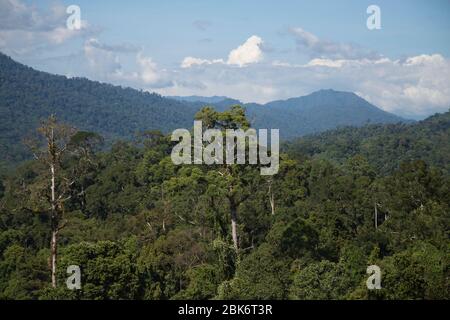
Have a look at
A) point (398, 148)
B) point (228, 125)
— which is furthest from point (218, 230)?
point (398, 148)

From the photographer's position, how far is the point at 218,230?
68.8 feet

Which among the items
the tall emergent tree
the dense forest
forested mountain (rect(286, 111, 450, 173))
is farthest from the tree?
forested mountain (rect(286, 111, 450, 173))

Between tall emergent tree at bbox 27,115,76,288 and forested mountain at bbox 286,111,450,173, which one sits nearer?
tall emergent tree at bbox 27,115,76,288

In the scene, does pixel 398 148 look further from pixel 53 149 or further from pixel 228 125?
pixel 53 149

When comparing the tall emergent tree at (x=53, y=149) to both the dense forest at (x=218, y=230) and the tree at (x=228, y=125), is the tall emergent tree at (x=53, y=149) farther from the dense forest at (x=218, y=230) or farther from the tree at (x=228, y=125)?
the tree at (x=228, y=125)

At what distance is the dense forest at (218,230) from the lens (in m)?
13.8

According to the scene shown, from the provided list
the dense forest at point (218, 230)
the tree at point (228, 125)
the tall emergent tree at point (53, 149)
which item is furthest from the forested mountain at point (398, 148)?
the tall emergent tree at point (53, 149)

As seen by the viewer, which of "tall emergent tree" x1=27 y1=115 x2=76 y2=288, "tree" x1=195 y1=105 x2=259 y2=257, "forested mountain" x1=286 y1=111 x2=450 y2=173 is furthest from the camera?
"forested mountain" x1=286 y1=111 x2=450 y2=173

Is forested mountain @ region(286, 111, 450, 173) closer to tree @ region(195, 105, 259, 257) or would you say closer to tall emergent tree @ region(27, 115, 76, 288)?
tree @ region(195, 105, 259, 257)

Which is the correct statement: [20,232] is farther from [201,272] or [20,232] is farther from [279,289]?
[279,289]

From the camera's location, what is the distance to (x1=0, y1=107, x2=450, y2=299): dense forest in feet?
45.3
